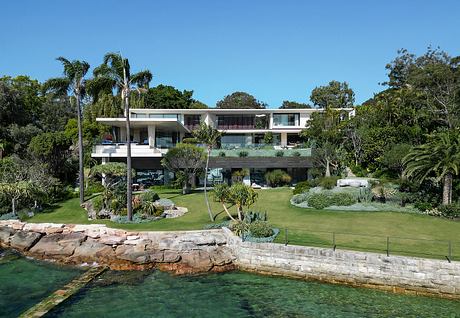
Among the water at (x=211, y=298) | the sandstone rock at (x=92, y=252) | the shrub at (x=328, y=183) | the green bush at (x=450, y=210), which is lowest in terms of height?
the water at (x=211, y=298)

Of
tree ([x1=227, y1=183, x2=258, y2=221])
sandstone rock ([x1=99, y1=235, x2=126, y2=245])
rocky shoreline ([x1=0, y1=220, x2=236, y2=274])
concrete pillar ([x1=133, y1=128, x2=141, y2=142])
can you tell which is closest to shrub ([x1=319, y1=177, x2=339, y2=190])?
tree ([x1=227, y1=183, x2=258, y2=221])

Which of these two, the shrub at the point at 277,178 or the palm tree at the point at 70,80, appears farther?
the shrub at the point at 277,178

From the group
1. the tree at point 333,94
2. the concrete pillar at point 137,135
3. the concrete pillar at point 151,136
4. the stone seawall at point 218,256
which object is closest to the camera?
the stone seawall at point 218,256

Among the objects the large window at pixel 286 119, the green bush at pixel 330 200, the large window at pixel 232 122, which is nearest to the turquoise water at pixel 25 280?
the green bush at pixel 330 200

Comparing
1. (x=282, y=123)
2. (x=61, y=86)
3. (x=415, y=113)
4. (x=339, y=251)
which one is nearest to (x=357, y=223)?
(x=339, y=251)

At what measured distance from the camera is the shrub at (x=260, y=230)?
23.9 metres

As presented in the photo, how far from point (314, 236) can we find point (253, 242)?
3868 mm

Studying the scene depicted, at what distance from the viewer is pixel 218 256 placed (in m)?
23.4

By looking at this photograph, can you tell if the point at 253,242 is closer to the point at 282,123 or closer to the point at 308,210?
the point at 308,210

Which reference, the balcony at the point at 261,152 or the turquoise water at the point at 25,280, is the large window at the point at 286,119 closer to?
the balcony at the point at 261,152

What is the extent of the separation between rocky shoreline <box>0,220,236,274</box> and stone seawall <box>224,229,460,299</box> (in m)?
1.67

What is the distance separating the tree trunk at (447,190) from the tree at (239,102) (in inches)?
2587

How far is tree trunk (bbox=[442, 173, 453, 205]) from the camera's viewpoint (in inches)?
1127

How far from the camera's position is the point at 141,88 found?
97.1 ft
